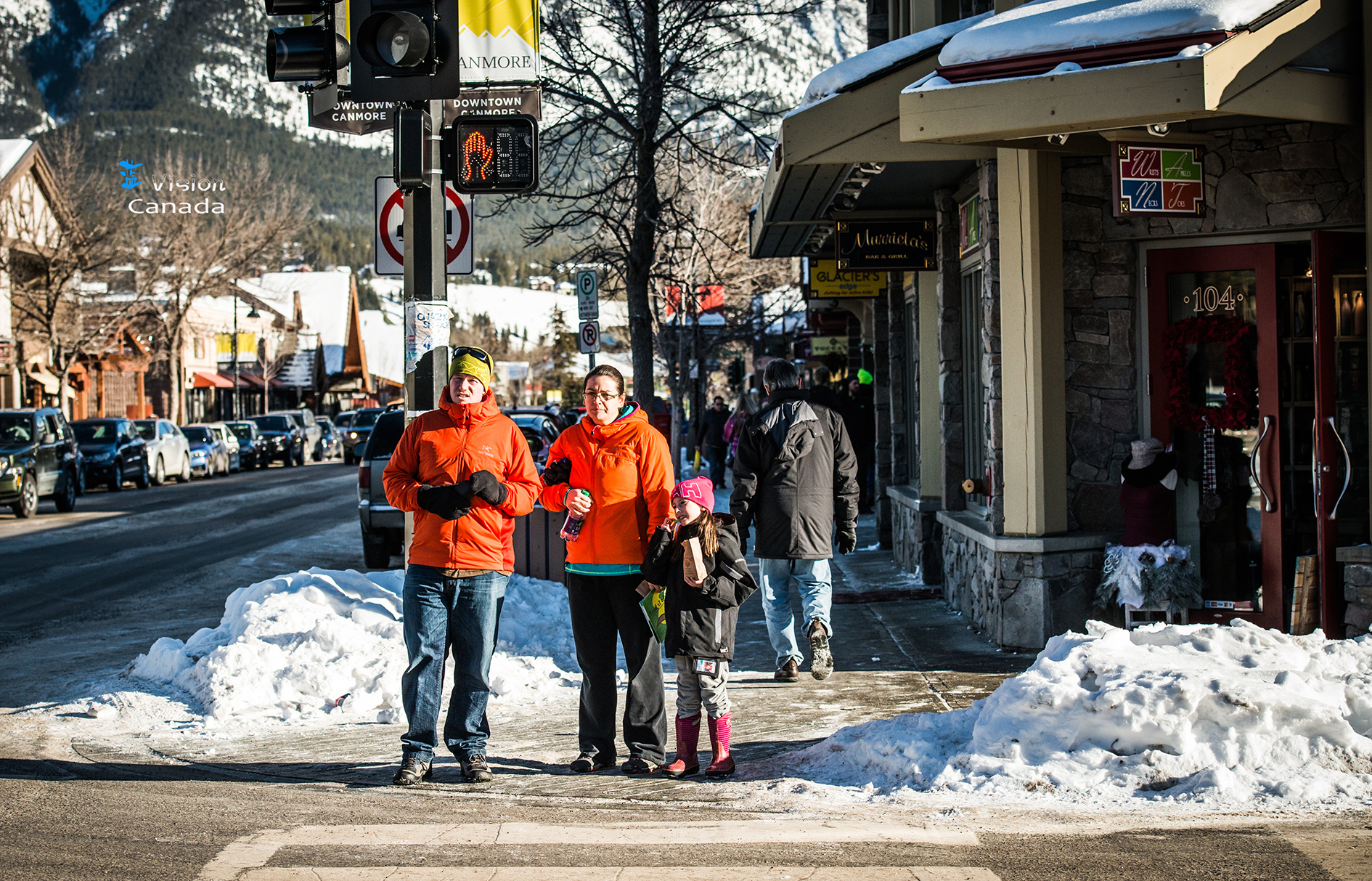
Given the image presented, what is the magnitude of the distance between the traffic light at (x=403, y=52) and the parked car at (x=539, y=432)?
8222 mm

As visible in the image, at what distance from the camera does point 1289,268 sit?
27.0ft

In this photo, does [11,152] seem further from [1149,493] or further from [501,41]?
[1149,493]

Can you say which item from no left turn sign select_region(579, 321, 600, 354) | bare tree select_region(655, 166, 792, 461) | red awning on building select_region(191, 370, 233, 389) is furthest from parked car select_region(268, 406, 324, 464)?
no left turn sign select_region(579, 321, 600, 354)

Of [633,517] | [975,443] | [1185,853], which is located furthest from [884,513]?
[1185,853]

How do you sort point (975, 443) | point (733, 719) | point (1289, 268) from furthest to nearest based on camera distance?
point (975, 443), point (1289, 268), point (733, 719)

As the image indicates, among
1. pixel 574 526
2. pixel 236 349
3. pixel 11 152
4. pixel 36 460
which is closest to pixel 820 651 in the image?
pixel 574 526

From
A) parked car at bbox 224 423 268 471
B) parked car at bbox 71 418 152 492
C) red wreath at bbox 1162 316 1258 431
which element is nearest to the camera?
red wreath at bbox 1162 316 1258 431

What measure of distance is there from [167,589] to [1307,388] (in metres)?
10.6

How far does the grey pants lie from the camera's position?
18.9 ft

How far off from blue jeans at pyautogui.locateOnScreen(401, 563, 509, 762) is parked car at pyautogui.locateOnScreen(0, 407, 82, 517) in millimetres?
17460

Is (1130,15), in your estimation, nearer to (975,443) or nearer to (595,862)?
(975,443)

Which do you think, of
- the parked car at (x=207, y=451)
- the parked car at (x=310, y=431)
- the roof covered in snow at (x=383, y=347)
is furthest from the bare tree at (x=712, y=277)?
the roof covered in snow at (x=383, y=347)

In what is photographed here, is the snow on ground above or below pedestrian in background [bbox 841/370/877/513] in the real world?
below

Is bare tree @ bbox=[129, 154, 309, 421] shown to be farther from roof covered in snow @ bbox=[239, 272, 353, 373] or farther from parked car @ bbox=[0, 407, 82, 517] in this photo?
roof covered in snow @ bbox=[239, 272, 353, 373]
